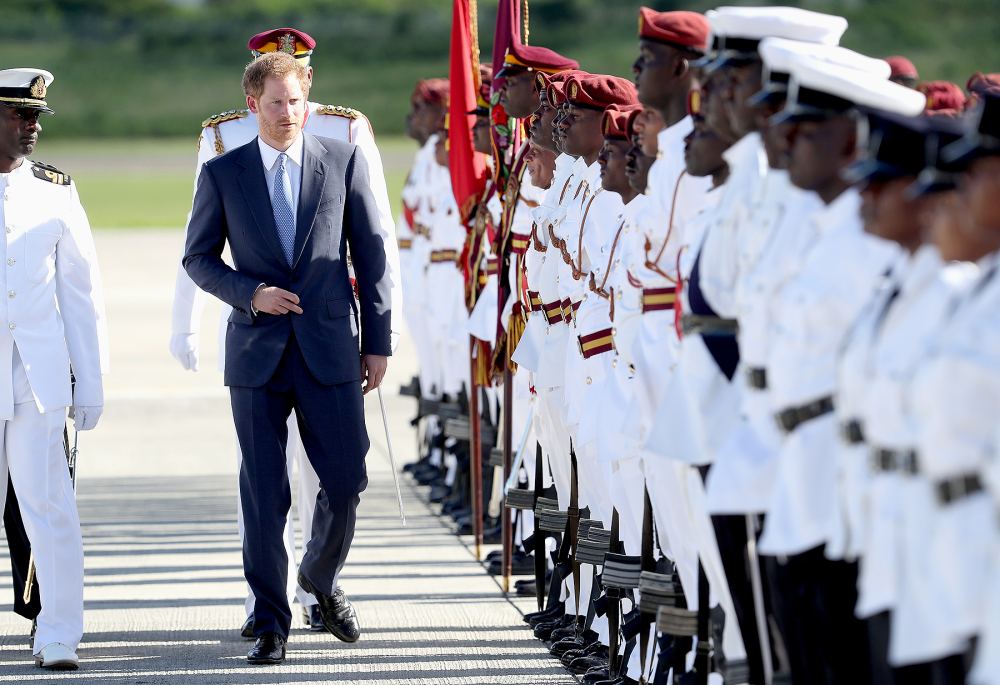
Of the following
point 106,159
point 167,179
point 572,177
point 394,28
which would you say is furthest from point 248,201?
point 394,28

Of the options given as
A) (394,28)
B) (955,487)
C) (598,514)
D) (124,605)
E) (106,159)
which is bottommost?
(124,605)

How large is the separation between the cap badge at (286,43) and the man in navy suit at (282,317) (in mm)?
854

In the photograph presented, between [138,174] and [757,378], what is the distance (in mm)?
48090

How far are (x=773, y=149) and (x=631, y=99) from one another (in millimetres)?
2306

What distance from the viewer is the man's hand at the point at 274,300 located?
20.3 feet

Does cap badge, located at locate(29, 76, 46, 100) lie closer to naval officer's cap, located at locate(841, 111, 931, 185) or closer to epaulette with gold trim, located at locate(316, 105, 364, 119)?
epaulette with gold trim, located at locate(316, 105, 364, 119)

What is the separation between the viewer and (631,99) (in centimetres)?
644

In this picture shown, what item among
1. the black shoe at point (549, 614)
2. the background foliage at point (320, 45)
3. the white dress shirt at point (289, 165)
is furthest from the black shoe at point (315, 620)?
the background foliage at point (320, 45)

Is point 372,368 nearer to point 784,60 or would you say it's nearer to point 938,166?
point 784,60

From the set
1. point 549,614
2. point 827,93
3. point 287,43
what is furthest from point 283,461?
point 827,93

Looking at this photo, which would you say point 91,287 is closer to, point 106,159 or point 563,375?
point 563,375

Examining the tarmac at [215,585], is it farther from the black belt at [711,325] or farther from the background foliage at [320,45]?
the background foliage at [320,45]

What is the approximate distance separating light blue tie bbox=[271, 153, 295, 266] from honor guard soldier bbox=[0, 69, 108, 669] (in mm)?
621

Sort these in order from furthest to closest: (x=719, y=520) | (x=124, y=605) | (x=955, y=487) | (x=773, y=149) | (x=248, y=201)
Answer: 1. (x=124, y=605)
2. (x=248, y=201)
3. (x=719, y=520)
4. (x=773, y=149)
5. (x=955, y=487)
